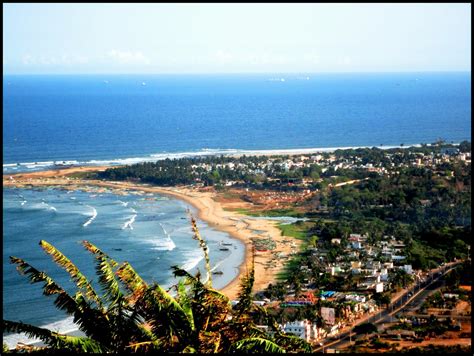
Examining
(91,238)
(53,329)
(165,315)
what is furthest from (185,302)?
(91,238)

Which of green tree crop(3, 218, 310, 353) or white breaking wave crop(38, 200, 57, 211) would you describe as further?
white breaking wave crop(38, 200, 57, 211)

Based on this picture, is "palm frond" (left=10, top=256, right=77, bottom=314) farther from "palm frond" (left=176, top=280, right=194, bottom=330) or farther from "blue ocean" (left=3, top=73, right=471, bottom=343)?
"blue ocean" (left=3, top=73, right=471, bottom=343)

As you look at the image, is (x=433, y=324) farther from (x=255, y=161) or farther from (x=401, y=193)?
(x=255, y=161)

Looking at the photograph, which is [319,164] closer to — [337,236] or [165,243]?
[337,236]

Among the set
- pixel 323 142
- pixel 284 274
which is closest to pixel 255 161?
pixel 323 142

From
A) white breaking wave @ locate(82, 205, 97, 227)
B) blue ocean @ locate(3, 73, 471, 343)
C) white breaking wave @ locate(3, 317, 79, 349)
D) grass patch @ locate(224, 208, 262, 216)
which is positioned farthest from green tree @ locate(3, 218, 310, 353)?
grass patch @ locate(224, 208, 262, 216)
